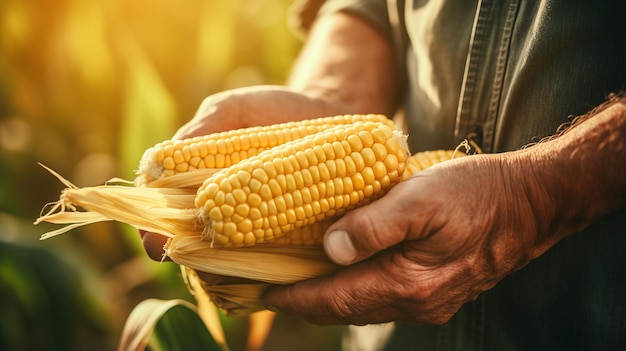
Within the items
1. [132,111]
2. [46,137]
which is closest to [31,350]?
[132,111]

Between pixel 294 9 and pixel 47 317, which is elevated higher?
pixel 294 9

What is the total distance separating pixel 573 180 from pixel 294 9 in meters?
1.37

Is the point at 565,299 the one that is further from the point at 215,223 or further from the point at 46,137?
the point at 46,137

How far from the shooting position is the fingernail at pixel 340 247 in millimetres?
1111

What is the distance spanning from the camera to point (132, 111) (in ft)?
8.37

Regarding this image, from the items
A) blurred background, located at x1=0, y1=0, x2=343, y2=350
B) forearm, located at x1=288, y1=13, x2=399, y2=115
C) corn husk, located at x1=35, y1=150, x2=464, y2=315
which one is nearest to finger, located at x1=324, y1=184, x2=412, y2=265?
corn husk, located at x1=35, y1=150, x2=464, y2=315

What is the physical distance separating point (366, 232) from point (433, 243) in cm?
14

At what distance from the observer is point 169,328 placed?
145 centimetres

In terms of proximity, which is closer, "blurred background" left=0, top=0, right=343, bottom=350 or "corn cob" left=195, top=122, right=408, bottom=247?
"corn cob" left=195, top=122, right=408, bottom=247

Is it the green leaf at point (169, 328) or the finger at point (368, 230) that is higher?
the finger at point (368, 230)

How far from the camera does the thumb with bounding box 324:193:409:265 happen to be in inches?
41.6

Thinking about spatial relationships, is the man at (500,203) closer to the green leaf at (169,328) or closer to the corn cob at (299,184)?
the corn cob at (299,184)

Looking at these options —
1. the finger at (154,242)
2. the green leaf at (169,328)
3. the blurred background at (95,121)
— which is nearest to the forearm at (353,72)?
the finger at (154,242)

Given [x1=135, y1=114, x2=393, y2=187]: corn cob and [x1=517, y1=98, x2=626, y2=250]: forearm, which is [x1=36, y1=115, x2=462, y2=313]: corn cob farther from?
[x1=517, y1=98, x2=626, y2=250]: forearm
